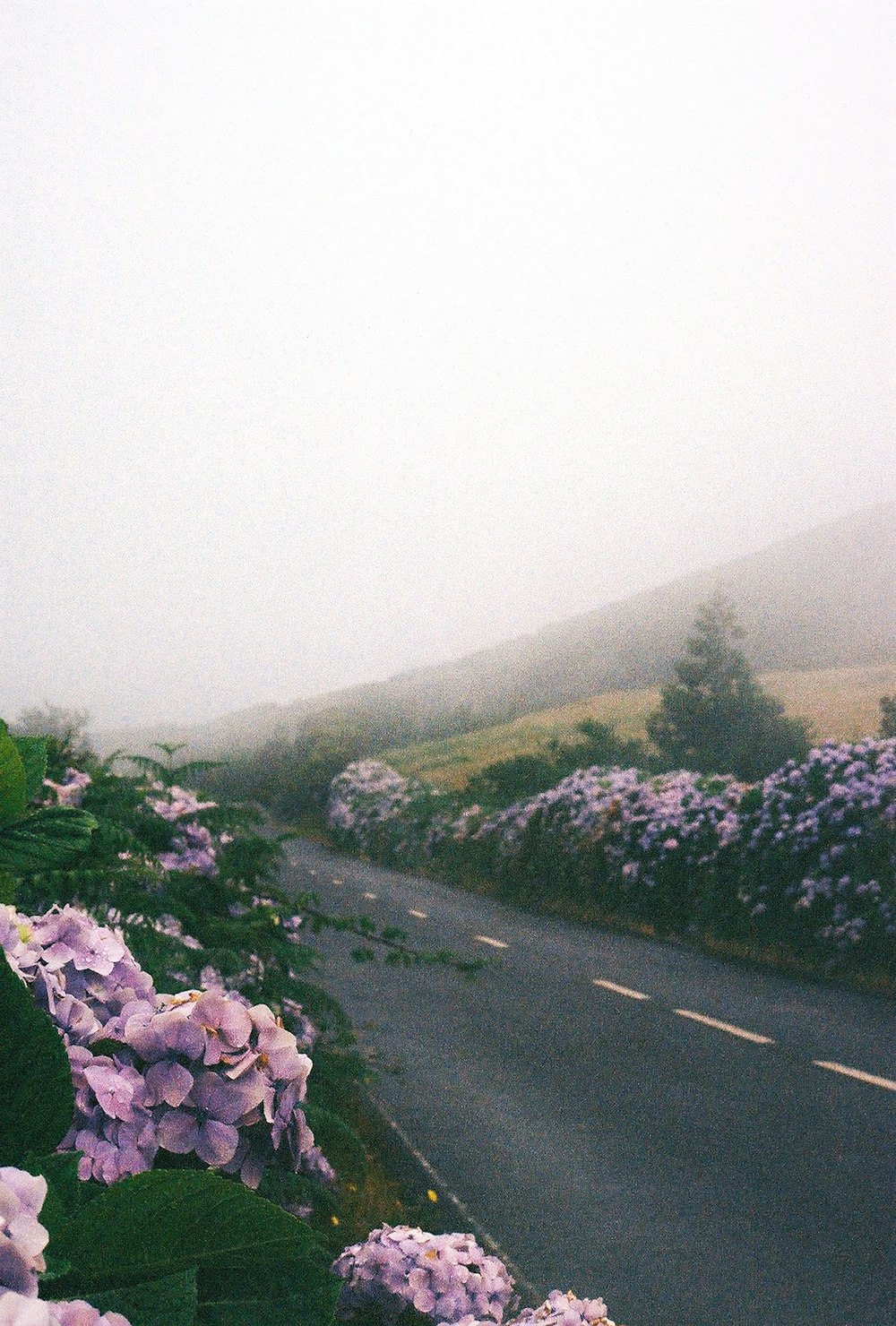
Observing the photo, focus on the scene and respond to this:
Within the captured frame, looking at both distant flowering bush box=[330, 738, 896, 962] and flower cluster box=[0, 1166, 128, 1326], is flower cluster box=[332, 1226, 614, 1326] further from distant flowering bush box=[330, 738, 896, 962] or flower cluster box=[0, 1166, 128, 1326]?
distant flowering bush box=[330, 738, 896, 962]

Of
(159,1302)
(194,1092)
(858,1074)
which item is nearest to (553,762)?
(858,1074)

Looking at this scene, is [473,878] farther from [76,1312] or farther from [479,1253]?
[76,1312]

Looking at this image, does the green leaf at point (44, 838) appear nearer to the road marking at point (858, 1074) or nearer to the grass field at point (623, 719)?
the road marking at point (858, 1074)

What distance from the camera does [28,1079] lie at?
3.25 feet

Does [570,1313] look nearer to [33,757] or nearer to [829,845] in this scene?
[33,757]

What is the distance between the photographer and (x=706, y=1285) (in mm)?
4875

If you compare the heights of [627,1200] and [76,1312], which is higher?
→ [76,1312]

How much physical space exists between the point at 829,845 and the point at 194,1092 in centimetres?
1220

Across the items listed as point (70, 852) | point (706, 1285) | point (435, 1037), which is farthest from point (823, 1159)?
point (70, 852)

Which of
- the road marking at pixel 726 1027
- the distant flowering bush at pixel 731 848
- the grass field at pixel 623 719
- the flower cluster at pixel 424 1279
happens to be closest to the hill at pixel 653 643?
the grass field at pixel 623 719

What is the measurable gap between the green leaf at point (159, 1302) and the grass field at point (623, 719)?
1402 cm

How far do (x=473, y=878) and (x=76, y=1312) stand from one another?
20272mm

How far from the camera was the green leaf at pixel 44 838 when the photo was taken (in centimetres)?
156

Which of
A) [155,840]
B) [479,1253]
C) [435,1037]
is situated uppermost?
[155,840]
